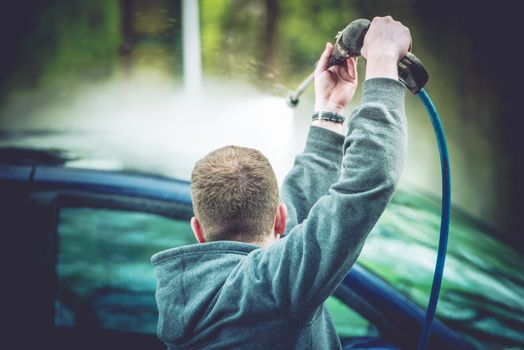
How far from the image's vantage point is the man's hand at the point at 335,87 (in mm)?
1383

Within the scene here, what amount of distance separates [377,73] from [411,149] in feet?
15.1

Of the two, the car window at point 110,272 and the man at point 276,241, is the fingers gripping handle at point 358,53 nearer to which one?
the man at point 276,241

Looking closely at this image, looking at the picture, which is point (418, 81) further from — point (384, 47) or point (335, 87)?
point (335, 87)

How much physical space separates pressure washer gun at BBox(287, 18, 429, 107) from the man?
1.9 inches

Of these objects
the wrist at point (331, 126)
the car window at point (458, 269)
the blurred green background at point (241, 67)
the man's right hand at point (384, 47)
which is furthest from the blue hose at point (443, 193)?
the blurred green background at point (241, 67)

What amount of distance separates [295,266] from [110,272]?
1295 mm

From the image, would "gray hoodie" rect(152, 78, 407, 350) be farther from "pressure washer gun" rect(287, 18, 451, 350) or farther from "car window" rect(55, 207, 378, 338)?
"car window" rect(55, 207, 378, 338)

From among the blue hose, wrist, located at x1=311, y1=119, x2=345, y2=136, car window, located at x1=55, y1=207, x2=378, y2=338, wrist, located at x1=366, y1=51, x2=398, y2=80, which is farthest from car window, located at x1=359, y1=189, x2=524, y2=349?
wrist, located at x1=366, y1=51, x2=398, y2=80

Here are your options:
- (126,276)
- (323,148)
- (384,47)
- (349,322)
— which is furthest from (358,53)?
(126,276)

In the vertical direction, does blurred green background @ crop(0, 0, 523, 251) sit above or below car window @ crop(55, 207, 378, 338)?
above

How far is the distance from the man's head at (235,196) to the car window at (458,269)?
888 millimetres

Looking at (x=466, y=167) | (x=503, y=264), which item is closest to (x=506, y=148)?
(x=466, y=167)

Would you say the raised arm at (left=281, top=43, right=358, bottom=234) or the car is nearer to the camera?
the raised arm at (left=281, top=43, right=358, bottom=234)

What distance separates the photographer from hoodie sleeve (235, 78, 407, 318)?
2.87 ft
